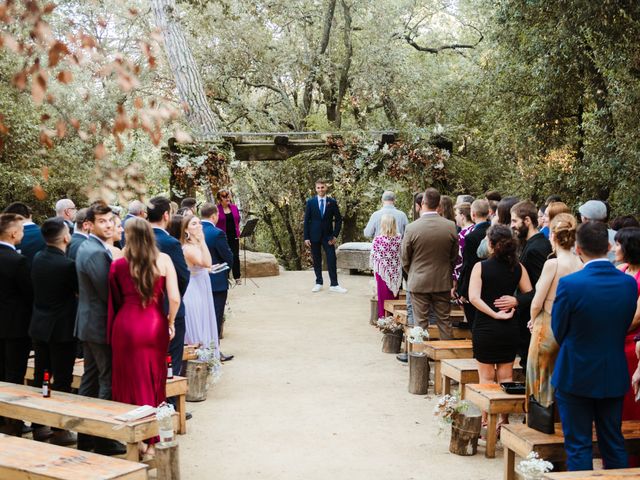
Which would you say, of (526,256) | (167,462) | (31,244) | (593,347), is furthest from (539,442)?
(31,244)

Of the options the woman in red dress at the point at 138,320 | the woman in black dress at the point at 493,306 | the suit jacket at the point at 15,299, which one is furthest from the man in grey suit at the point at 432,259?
the suit jacket at the point at 15,299

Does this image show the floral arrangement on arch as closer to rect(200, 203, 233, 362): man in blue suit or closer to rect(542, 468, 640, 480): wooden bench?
rect(200, 203, 233, 362): man in blue suit

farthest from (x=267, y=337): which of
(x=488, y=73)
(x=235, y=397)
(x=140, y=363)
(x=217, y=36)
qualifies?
(x=217, y=36)

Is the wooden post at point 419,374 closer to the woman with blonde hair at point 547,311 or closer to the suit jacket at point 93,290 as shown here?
the woman with blonde hair at point 547,311

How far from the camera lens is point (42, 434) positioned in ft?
19.4

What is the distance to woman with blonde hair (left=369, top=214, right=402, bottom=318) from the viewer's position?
9.59m

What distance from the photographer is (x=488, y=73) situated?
14.5m

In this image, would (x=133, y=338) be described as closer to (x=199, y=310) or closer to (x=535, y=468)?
(x=199, y=310)

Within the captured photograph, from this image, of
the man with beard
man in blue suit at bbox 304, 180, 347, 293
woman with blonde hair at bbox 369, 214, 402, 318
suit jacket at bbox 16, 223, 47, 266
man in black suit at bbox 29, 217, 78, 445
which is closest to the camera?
man in black suit at bbox 29, 217, 78, 445

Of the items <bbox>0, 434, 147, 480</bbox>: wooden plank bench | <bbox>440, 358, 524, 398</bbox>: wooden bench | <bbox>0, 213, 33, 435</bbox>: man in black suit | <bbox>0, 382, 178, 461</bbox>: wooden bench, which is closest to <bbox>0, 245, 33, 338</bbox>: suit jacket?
<bbox>0, 213, 33, 435</bbox>: man in black suit

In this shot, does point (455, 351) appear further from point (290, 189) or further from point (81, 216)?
point (290, 189)

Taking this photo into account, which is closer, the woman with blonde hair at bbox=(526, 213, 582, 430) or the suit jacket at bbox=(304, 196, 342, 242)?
the woman with blonde hair at bbox=(526, 213, 582, 430)

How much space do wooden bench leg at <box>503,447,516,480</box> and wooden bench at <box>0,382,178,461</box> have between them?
243cm

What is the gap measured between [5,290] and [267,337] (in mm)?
4823
